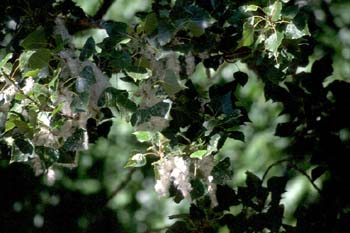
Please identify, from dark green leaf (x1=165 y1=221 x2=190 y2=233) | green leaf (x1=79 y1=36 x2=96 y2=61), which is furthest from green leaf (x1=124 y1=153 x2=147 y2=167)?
Result: dark green leaf (x1=165 y1=221 x2=190 y2=233)

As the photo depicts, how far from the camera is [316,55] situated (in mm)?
1829

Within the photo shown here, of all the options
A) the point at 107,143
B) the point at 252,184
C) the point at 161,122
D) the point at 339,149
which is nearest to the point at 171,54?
the point at 161,122

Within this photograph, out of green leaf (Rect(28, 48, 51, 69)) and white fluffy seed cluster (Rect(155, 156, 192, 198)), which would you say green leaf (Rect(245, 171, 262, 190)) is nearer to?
white fluffy seed cluster (Rect(155, 156, 192, 198))

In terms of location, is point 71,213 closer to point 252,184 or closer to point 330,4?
point 252,184

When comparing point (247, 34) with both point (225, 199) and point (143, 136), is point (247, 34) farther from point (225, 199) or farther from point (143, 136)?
point (225, 199)

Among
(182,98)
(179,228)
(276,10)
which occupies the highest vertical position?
(276,10)

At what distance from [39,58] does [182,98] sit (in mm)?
333

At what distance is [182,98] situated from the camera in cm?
141

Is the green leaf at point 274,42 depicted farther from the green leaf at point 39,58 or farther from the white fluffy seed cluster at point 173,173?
the green leaf at point 39,58

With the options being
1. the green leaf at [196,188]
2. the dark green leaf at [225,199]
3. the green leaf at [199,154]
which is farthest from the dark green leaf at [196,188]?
the dark green leaf at [225,199]

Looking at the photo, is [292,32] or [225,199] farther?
[225,199]

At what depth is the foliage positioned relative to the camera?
49.0 inches

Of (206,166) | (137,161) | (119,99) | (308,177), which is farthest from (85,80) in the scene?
(308,177)

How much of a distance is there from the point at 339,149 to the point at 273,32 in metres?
0.44
